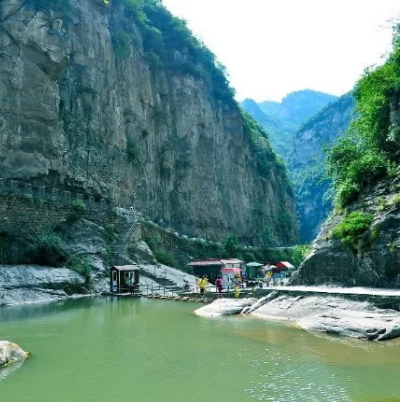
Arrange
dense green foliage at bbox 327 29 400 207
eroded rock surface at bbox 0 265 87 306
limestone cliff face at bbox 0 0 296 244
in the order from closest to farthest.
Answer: dense green foliage at bbox 327 29 400 207, eroded rock surface at bbox 0 265 87 306, limestone cliff face at bbox 0 0 296 244

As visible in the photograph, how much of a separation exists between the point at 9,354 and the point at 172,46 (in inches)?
2311

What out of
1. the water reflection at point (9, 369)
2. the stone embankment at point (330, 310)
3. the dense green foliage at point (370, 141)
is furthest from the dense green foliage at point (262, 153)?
the water reflection at point (9, 369)

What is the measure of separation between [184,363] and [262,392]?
2.82 meters

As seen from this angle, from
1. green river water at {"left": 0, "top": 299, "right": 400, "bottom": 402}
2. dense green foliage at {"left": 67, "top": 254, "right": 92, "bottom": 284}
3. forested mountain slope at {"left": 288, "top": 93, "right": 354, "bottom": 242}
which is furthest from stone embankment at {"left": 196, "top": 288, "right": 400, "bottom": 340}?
forested mountain slope at {"left": 288, "top": 93, "right": 354, "bottom": 242}

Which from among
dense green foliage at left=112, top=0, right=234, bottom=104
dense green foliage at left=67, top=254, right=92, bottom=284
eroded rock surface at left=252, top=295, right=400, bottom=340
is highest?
dense green foliage at left=112, top=0, right=234, bottom=104

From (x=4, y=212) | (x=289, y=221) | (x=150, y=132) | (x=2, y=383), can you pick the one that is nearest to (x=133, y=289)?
(x=4, y=212)

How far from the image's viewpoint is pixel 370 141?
26.3 meters

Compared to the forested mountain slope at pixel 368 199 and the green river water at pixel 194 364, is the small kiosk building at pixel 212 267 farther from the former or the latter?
the green river water at pixel 194 364

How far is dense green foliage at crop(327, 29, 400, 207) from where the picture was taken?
23.0 meters

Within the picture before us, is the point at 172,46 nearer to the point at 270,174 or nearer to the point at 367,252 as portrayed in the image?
the point at 270,174

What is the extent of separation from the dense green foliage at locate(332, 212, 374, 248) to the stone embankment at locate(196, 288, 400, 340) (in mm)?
2493

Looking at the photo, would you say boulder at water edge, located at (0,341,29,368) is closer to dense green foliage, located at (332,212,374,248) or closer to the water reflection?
the water reflection

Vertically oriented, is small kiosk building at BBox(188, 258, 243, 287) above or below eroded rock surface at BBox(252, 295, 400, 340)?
above

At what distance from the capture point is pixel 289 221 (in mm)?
80312
